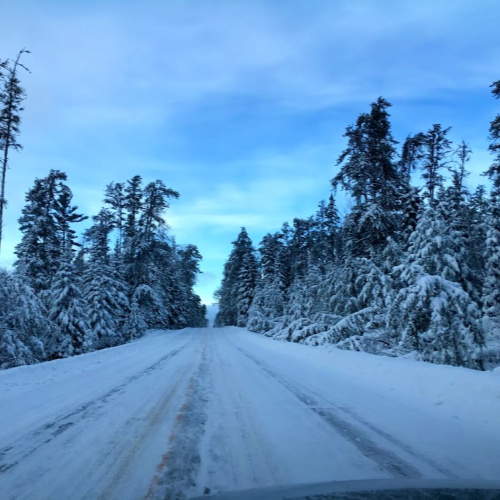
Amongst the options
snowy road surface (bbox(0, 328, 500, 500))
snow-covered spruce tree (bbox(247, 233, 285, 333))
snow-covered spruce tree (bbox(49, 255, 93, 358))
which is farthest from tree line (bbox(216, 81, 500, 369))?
snow-covered spruce tree (bbox(49, 255, 93, 358))

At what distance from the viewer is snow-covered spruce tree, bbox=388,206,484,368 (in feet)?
38.1

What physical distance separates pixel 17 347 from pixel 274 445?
15.0m

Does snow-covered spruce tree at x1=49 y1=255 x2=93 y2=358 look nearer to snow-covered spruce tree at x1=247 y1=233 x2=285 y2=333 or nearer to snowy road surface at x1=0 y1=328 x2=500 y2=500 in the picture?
snowy road surface at x1=0 y1=328 x2=500 y2=500

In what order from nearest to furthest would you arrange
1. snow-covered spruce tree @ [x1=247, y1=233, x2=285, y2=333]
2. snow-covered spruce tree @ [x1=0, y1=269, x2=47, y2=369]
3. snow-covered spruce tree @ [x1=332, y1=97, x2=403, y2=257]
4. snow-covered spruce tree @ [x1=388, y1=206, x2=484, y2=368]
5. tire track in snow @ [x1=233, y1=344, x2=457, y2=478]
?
tire track in snow @ [x1=233, y1=344, x2=457, y2=478] → snow-covered spruce tree @ [x1=388, y1=206, x2=484, y2=368] → snow-covered spruce tree @ [x1=0, y1=269, x2=47, y2=369] → snow-covered spruce tree @ [x1=332, y1=97, x2=403, y2=257] → snow-covered spruce tree @ [x1=247, y1=233, x2=285, y2=333]

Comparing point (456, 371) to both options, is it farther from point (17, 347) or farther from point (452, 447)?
point (17, 347)

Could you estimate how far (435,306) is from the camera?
11.5 metres

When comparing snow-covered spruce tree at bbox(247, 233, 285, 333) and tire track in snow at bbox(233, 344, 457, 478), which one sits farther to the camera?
snow-covered spruce tree at bbox(247, 233, 285, 333)

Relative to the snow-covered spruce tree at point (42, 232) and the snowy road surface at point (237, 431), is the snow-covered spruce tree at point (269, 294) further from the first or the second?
the snowy road surface at point (237, 431)

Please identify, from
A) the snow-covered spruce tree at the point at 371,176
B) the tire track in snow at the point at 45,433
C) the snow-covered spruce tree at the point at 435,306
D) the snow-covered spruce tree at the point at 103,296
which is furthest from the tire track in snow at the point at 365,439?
the snow-covered spruce tree at the point at 103,296

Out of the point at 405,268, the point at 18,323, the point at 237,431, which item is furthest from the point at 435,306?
the point at 18,323

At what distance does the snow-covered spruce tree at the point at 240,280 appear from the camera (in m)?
56.1

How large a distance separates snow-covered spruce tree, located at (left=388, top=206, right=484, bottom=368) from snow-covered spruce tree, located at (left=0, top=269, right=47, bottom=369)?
14687 mm

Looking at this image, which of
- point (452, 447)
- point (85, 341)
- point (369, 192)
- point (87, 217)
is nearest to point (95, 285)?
point (85, 341)

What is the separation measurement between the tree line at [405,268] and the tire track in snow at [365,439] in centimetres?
606
